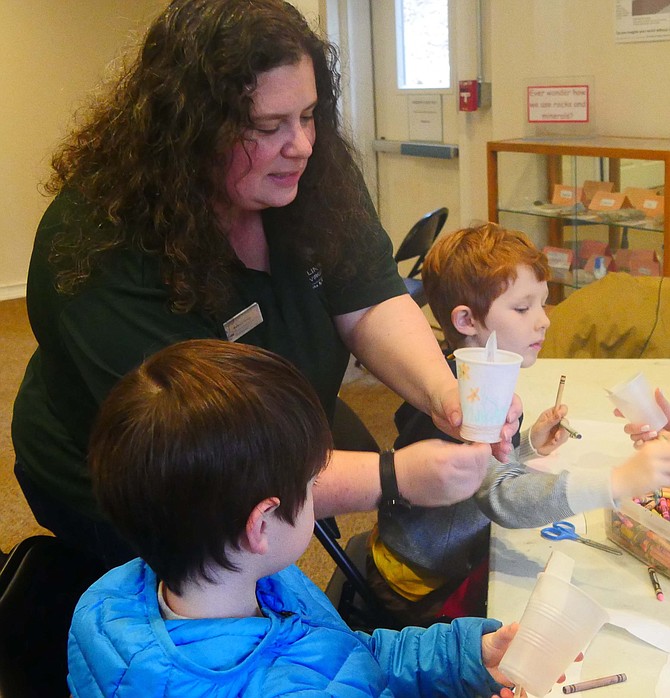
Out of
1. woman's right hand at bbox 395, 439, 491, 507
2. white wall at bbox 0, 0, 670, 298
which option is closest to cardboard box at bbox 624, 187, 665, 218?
white wall at bbox 0, 0, 670, 298

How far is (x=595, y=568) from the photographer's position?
131 centimetres

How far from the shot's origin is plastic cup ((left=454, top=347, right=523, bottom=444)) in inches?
45.1

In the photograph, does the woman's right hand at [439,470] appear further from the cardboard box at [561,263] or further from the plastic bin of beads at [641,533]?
the cardboard box at [561,263]

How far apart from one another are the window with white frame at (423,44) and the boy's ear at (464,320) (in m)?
3.16

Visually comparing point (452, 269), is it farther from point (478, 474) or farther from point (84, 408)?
point (84, 408)

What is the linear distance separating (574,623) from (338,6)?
4.73 m

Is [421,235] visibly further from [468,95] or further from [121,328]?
[121,328]

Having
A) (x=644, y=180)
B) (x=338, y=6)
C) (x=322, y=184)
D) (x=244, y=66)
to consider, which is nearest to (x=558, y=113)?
(x=644, y=180)

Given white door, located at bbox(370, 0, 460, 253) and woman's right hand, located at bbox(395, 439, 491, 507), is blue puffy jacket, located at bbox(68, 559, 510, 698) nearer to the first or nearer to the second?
woman's right hand, located at bbox(395, 439, 491, 507)

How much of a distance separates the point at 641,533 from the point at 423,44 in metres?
4.10

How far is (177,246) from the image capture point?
1.35 m

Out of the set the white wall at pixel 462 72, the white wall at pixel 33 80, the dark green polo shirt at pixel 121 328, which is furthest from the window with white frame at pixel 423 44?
the dark green polo shirt at pixel 121 328

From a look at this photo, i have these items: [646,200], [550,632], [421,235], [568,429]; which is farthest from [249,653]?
[421,235]

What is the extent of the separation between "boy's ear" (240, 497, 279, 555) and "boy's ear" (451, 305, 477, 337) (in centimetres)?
104
